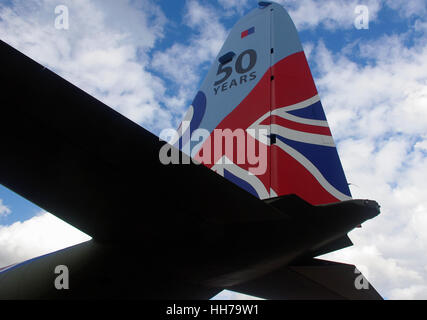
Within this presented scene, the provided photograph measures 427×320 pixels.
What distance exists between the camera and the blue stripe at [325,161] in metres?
4.87

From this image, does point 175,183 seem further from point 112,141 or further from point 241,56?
point 241,56

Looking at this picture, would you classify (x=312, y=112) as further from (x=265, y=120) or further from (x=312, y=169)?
(x=312, y=169)

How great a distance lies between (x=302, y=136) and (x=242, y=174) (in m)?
0.97

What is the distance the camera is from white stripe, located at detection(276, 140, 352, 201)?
4.80m

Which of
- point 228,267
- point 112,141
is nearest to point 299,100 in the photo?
point 228,267

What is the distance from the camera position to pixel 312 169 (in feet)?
15.9

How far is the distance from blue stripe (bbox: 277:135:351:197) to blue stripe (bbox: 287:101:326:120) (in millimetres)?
465
